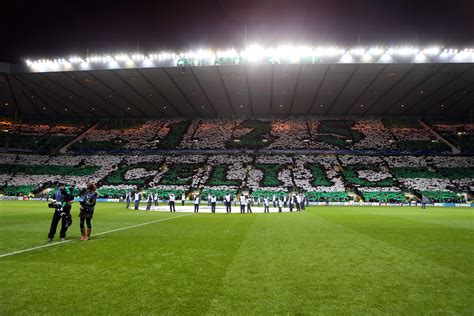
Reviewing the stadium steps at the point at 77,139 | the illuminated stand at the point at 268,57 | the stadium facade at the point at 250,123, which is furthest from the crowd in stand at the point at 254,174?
the illuminated stand at the point at 268,57

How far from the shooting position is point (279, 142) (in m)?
57.7

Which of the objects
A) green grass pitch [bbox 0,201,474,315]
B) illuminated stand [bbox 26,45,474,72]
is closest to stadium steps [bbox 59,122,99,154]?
illuminated stand [bbox 26,45,474,72]

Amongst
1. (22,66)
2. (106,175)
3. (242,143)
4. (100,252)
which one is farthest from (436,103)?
(22,66)

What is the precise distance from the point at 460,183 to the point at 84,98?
201 feet

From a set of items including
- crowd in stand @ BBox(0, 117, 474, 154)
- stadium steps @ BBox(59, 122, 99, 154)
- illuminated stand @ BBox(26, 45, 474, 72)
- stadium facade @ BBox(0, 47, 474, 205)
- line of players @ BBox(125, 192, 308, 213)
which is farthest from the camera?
stadium steps @ BBox(59, 122, 99, 154)

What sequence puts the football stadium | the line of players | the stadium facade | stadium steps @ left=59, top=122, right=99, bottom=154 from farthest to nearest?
stadium steps @ left=59, top=122, right=99, bottom=154
the stadium facade
the line of players
the football stadium

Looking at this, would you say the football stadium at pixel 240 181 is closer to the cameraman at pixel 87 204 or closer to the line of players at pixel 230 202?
the cameraman at pixel 87 204

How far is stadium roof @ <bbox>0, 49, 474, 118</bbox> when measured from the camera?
41.4 metres

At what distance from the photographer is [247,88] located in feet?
163

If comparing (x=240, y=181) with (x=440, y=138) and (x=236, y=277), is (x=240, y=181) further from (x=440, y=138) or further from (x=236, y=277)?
(x=236, y=277)

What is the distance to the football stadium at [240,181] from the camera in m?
5.70

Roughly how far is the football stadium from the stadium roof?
1.29 feet

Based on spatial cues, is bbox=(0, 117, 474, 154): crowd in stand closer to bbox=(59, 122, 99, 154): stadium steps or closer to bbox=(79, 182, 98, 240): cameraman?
bbox=(59, 122, 99, 154): stadium steps

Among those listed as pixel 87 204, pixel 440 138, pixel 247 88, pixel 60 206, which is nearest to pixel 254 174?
pixel 247 88
